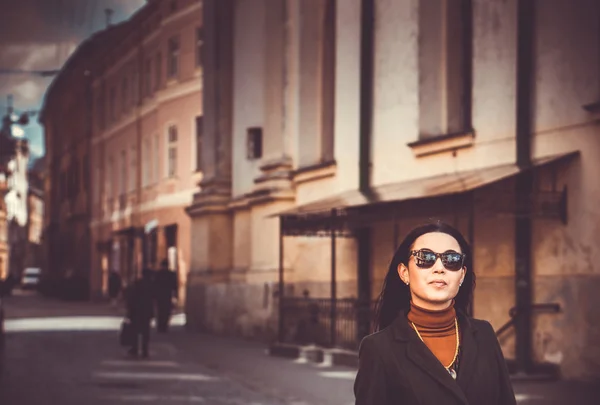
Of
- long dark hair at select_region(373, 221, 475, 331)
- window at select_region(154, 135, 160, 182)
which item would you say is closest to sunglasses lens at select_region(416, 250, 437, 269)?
long dark hair at select_region(373, 221, 475, 331)

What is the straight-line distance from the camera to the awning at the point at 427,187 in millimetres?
15773

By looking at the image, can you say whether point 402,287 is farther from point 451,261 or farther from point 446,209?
point 446,209

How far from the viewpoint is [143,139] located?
157 feet

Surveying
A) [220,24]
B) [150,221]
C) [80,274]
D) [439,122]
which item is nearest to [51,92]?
[80,274]

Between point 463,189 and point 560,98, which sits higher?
point 560,98

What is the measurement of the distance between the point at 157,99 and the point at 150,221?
4.55m

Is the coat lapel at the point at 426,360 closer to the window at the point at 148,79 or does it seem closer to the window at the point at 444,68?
the window at the point at 444,68

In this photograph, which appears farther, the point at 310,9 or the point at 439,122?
the point at 310,9

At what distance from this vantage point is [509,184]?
1681cm

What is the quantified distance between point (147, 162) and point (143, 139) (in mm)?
914

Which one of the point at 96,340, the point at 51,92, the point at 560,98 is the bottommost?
the point at 96,340

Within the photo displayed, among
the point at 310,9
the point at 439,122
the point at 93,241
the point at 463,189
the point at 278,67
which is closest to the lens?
the point at 463,189

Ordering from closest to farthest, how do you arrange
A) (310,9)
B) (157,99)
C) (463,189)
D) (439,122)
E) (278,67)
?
(463,189), (439,122), (310,9), (278,67), (157,99)

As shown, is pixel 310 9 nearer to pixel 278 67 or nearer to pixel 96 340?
pixel 278 67
